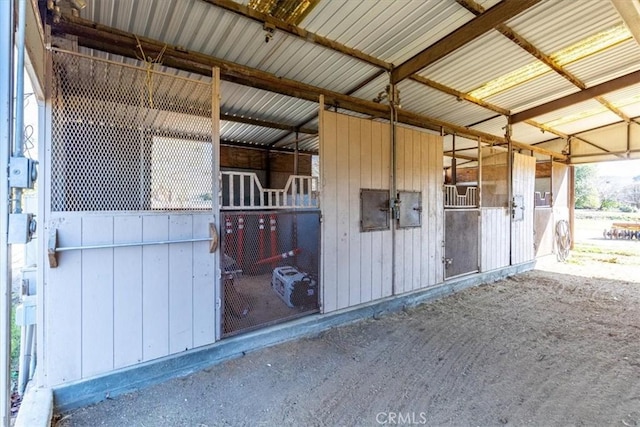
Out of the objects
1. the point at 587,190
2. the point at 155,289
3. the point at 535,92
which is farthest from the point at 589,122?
the point at 587,190

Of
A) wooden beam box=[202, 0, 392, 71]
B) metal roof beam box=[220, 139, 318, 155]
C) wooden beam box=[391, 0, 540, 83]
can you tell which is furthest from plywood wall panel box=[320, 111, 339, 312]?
metal roof beam box=[220, 139, 318, 155]

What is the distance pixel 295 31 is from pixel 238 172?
1.60 meters

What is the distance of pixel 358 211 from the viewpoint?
3.79 m

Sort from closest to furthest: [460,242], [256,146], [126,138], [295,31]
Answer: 1. [126,138]
2. [295,31]
3. [460,242]
4. [256,146]

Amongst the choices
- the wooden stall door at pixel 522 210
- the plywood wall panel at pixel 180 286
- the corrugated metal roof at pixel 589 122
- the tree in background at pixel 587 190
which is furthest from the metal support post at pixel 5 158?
the tree in background at pixel 587 190

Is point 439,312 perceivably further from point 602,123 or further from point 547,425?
point 602,123

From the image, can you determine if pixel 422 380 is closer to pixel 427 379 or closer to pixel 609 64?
pixel 427 379

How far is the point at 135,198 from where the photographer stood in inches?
94.7

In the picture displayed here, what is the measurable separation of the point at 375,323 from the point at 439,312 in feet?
3.27

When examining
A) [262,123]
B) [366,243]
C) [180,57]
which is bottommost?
[366,243]

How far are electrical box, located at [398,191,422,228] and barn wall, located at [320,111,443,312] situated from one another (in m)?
0.10

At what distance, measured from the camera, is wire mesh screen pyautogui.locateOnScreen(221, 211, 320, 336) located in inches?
115

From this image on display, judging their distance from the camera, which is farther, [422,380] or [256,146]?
[256,146]

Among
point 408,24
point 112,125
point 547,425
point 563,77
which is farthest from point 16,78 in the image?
point 563,77
